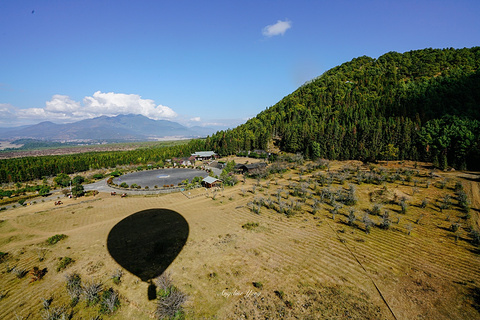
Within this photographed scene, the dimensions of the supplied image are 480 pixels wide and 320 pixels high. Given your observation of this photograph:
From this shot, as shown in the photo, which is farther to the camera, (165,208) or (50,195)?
(50,195)

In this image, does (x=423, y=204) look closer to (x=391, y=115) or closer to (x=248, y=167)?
(x=248, y=167)

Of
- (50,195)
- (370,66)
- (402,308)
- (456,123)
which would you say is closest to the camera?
(402,308)

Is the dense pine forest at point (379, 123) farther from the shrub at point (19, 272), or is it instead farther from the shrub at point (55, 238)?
the shrub at point (19, 272)

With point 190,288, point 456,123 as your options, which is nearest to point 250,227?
point 190,288

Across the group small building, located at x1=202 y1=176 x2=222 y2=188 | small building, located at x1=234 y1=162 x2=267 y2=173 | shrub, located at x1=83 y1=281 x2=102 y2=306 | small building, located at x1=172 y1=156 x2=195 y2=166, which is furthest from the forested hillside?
shrub, located at x1=83 y1=281 x2=102 y2=306

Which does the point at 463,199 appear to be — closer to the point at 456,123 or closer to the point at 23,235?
the point at 456,123

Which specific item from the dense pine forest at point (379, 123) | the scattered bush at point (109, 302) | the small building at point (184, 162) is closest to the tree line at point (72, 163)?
the dense pine forest at point (379, 123)

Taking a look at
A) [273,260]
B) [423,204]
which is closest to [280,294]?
[273,260]
